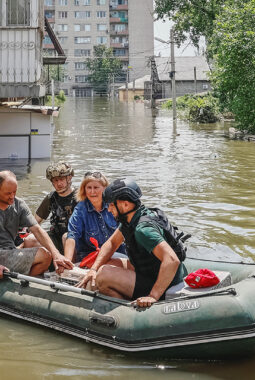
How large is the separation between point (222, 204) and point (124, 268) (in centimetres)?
718

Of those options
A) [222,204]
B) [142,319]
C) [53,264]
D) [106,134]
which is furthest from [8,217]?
[106,134]

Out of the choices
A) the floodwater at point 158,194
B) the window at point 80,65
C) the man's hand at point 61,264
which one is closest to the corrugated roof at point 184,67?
the window at point 80,65

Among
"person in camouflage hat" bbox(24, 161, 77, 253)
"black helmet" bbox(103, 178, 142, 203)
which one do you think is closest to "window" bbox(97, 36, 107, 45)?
"person in camouflage hat" bbox(24, 161, 77, 253)

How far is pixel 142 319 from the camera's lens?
573cm

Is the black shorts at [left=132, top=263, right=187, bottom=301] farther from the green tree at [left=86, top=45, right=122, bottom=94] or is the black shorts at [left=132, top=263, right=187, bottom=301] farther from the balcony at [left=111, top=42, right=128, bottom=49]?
the balcony at [left=111, top=42, right=128, bottom=49]

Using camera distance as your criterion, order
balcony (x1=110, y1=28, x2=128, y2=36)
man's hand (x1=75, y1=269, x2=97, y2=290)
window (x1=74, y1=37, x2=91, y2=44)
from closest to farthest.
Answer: man's hand (x1=75, y1=269, x2=97, y2=290)
balcony (x1=110, y1=28, x2=128, y2=36)
window (x1=74, y1=37, x2=91, y2=44)

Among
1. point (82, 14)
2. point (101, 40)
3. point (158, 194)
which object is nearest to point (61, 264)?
point (158, 194)

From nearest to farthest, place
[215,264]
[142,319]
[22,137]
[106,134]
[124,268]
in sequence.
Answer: [142,319] < [124,268] < [215,264] < [22,137] < [106,134]

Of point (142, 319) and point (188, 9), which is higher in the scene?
point (188, 9)

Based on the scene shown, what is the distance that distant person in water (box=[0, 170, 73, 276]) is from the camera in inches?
268

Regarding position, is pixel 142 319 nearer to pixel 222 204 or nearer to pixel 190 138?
pixel 222 204

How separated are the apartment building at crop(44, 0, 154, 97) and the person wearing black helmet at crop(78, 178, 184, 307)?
329 ft

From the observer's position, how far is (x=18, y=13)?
16.1 m

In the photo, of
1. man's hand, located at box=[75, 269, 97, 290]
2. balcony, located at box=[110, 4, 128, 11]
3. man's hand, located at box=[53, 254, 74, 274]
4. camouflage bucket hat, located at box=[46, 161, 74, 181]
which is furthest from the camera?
balcony, located at box=[110, 4, 128, 11]
